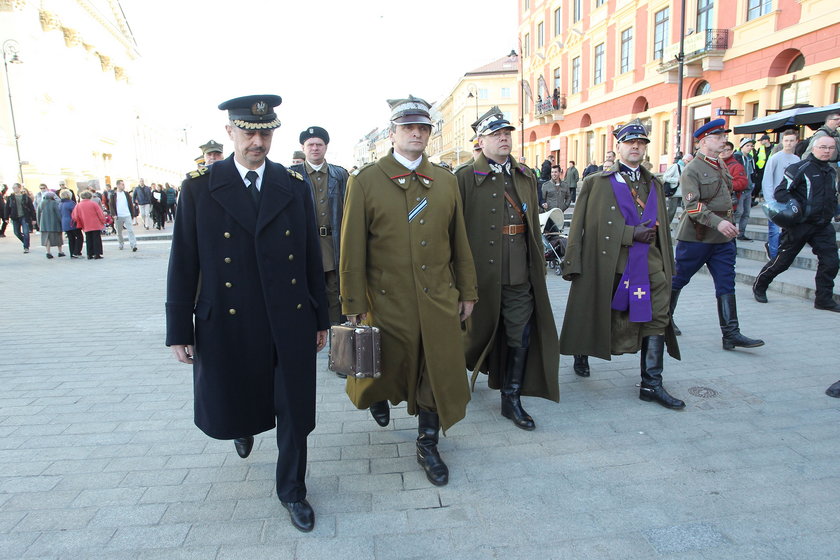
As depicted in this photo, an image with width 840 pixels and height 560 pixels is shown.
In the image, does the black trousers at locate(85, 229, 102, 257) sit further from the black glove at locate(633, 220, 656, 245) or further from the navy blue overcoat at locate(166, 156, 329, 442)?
the black glove at locate(633, 220, 656, 245)

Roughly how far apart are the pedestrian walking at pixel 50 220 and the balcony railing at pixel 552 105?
1271 inches

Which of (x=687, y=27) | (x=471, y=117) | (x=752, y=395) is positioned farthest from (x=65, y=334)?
(x=471, y=117)

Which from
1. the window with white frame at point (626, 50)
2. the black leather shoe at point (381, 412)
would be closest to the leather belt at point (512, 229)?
the black leather shoe at point (381, 412)

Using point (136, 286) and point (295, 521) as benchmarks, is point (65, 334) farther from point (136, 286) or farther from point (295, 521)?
point (295, 521)

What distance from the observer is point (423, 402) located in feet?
10.9

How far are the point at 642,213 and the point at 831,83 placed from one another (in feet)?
61.7

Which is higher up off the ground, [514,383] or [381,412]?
[514,383]

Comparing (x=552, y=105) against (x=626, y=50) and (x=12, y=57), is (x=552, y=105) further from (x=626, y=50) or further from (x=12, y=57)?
(x=12, y=57)

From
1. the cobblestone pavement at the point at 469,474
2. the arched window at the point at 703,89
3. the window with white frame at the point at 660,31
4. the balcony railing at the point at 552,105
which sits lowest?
the cobblestone pavement at the point at 469,474

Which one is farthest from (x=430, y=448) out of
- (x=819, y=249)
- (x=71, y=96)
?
(x=71, y=96)

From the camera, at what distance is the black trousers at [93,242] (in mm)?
14914

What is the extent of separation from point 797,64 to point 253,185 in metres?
23.4

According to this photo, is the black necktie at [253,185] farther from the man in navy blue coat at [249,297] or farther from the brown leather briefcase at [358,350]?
the brown leather briefcase at [358,350]

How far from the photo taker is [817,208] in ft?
21.5
